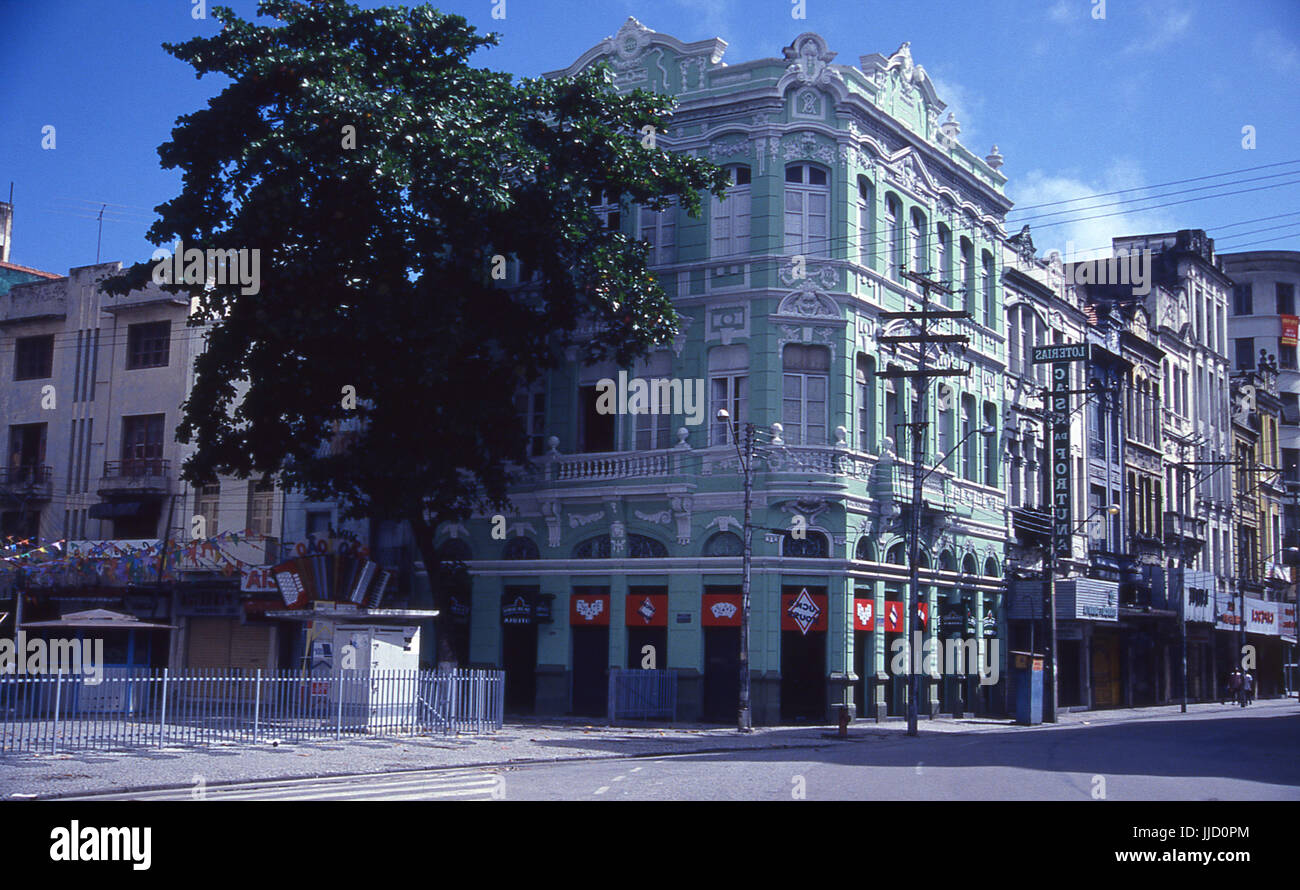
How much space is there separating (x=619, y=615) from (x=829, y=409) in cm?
794

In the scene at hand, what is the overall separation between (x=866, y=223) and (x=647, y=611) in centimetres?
1244

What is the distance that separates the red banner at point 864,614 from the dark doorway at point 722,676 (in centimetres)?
320

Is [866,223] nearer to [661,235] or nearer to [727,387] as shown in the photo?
[661,235]

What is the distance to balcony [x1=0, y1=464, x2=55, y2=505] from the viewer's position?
4653 centimetres

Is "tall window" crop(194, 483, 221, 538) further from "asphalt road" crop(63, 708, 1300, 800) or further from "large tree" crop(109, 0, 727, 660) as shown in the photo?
"asphalt road" crop(63, 708, 1300, 800)

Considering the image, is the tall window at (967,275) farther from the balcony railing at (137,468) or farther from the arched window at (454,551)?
the balcony railing at (137,468)

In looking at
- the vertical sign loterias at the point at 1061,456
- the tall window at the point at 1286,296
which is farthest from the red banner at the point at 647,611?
the tall window at the point at 1286,296

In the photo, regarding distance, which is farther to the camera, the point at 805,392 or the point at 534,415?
the point at 534,415

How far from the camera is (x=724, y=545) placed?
35.2m

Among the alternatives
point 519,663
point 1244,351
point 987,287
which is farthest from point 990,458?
point 1244,351

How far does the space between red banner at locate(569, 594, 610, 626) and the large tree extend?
3976 millimetres

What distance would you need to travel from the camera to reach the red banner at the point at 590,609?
3644 centimetres

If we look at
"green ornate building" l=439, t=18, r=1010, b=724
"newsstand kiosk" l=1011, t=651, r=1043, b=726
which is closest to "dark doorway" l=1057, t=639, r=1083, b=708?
"newsstand kiosk" l=1011, t=651, r=1043, b=726

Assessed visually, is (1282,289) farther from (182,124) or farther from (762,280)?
(182,124)
